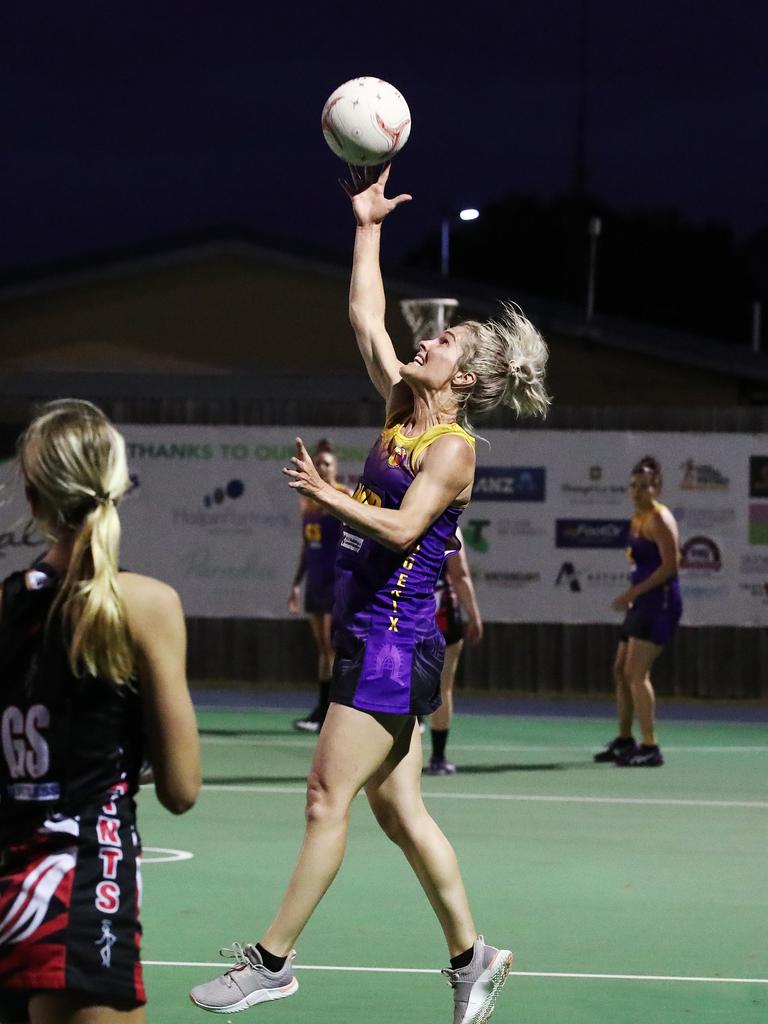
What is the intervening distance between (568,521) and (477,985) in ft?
39.1

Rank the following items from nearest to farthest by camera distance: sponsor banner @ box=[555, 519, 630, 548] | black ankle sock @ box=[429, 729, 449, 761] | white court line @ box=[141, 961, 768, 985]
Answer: white court line @ box=[141, 961, 768, 985] → black ankle sock @ box=[429, 729, 449, 761] → sponsor banner @ box=[555, 519, 630, 548]

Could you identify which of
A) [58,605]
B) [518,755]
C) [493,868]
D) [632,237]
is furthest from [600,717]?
[632,237]

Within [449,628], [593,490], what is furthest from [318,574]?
[593,490]

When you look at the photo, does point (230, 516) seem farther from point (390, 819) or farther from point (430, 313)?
point (390, 819)

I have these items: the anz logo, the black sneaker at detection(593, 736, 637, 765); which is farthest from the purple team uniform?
the anz logo

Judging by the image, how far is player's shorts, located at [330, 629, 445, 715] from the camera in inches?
228

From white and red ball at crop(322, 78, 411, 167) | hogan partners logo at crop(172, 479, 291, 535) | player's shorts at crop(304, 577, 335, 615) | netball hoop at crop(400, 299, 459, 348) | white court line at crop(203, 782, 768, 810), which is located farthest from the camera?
hogan partners logo at crop(172, 479, 291, 535)

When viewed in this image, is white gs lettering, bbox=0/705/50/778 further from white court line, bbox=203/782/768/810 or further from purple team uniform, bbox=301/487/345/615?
purple team uniform, bbox=301/487/345/615

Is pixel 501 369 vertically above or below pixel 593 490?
below

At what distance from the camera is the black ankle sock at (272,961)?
577cm

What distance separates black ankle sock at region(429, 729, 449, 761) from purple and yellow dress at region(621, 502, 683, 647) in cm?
154

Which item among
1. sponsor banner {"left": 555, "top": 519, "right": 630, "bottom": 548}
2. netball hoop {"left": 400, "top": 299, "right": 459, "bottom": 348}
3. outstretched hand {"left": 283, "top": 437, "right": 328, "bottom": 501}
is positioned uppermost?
netball hoop {"left": 400, "top": 299, "right": 459, "bottom": 348}

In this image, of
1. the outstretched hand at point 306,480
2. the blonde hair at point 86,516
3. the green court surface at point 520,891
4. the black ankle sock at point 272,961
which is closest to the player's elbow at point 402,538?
the outstretched hand at point 306,480

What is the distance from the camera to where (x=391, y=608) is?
232 inches
